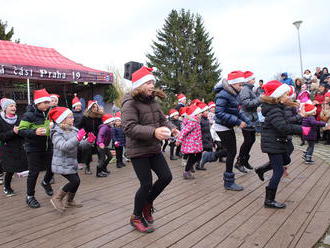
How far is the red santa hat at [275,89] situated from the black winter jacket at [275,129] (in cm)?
15

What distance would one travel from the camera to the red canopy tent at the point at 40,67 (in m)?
9.91

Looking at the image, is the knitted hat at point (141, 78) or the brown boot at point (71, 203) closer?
the knitted hat at point (141, 78)

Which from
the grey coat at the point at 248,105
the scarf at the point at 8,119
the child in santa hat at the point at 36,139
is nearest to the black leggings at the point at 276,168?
the grey coat at the point at 248,105

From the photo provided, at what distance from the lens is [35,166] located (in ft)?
15.6

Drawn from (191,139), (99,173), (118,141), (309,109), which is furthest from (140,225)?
(118,141)

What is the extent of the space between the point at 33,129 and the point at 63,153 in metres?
0.69

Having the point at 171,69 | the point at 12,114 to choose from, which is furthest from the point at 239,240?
the point at 171,69

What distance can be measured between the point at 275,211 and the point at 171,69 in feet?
101

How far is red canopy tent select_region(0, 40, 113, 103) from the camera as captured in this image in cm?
991

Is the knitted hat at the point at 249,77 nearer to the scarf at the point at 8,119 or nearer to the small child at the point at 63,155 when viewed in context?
the small child at the point at 63,155

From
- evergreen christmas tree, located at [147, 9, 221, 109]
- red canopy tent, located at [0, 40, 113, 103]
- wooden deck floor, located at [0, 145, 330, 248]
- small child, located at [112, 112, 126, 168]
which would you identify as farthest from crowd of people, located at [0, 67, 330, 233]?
evergreen christmas tree, located at [147, 9, 221, 109]

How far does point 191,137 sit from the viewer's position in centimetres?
641

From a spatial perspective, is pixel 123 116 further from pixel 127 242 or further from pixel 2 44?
pixel 2 44

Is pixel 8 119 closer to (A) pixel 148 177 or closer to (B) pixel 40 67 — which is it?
(A) pixel 148 177
